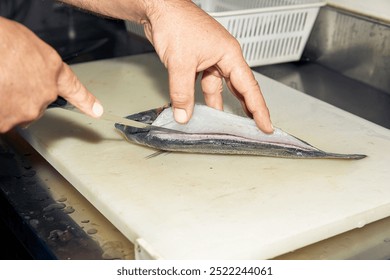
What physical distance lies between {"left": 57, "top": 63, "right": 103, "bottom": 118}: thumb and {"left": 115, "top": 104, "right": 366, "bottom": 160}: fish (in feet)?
0.83

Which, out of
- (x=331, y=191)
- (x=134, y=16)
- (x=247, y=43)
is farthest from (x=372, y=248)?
(x=247, y=43)

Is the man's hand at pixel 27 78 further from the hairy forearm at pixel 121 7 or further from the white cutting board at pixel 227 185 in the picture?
the hairy forearm at pixel 121 7

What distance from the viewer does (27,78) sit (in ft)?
3.71

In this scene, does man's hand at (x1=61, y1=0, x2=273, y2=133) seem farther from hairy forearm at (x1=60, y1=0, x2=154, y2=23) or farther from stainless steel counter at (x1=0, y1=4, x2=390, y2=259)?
stainless steel counter at (x1=0, y1=4, x2=390, y2=259)

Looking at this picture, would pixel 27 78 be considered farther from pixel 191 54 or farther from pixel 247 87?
pixel 247 87

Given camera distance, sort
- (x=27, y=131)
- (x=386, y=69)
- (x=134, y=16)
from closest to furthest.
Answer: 1. (x=27, y=131)
2. (x=134, y=16)
3. (x=386, y=69)

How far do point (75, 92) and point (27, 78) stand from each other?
0.12 m

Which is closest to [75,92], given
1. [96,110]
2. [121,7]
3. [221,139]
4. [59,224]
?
[96,110]

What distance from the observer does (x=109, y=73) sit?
2061 millimetres

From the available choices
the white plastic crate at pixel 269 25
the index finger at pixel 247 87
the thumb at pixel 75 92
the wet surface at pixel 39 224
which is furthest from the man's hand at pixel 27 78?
the white plastic crate at pixel 269 25

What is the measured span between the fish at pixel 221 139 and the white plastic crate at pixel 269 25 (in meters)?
0.62

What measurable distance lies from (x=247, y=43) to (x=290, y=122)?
53 centimetres

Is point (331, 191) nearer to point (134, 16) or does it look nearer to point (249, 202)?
point (249, 202)

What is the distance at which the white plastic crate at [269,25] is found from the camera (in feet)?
6.79
